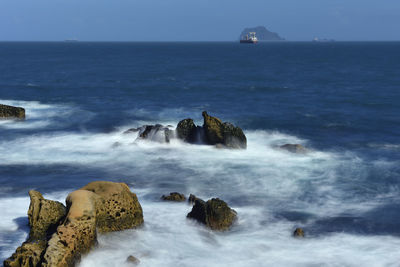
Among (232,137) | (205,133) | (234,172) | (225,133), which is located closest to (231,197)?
(234,172)

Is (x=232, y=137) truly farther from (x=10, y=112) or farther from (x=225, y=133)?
(x=10, y=112)

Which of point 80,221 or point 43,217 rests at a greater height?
point 80,221

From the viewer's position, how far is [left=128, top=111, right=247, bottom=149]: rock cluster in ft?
122

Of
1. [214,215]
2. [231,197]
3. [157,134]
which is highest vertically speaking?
[157,134]

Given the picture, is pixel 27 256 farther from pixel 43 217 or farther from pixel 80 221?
pixel 43 217

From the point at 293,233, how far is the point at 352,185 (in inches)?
373

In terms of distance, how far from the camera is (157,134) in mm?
38656

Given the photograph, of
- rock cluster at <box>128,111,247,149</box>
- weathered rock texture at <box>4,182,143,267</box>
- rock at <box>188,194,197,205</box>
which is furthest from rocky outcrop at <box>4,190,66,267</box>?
rock cluster at <box>128,111,247,149</box>

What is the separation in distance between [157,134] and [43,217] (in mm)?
18516

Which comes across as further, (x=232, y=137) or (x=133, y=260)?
(x=232, y=137)

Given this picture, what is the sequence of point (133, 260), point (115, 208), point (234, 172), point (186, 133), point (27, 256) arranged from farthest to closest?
point (186, 133), point (234, 172), point (115, 208), point (133, 260), point (27, 256)

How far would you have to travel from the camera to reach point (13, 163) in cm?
3378

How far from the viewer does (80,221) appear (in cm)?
1961

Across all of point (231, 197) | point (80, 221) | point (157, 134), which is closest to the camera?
point (80, 221)
